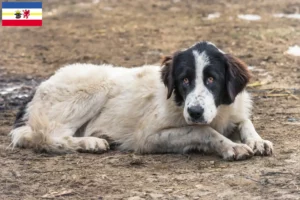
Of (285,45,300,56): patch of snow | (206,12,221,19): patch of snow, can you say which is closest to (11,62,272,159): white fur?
(285,45,300,56): patch of snow

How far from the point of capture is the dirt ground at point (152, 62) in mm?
5223

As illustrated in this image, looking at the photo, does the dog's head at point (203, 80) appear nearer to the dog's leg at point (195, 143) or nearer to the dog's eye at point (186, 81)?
the dog's eye at point (186, 81)

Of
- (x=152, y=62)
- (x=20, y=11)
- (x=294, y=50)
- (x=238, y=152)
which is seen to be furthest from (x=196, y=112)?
(x=20, y=11)

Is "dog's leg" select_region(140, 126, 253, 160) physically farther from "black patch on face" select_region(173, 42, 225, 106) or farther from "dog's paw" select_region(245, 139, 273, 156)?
"black patch on face" select_region(173, 42, 225, 106)

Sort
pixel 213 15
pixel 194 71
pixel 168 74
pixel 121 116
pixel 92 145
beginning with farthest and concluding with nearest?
pixel 213 15
pixel 121 116
pixel 92 145
pixel 168 74
pixel 194 71

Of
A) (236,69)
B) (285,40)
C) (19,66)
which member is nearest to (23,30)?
(19,66)

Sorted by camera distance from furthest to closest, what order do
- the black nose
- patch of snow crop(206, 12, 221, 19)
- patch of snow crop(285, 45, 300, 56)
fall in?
patch of snow crop(206, 12, 221, 19), patch of snow crop(285, 45, 300, 56), the black nose

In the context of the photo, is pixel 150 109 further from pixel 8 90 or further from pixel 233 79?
pixel 8 90

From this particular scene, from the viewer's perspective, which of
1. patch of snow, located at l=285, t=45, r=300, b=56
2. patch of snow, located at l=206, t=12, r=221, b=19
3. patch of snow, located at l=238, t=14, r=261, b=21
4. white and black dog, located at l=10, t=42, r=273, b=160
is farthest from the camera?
patch of snow, located at l=206, t=12, r=221, b=19

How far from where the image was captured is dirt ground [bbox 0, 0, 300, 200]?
17.1 feet

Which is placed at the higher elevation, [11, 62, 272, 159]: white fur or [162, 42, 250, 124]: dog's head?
[162, 42, 250, 124]: dog's head

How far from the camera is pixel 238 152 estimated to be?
18.9ft

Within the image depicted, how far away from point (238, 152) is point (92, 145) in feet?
5.11

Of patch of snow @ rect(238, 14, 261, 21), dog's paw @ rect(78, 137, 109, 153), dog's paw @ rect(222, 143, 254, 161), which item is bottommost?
dog's paw @ rect(78, 137, 109, 153)
